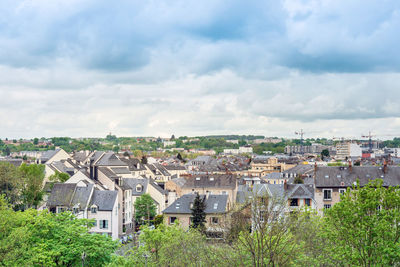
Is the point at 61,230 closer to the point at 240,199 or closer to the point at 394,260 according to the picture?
the point at 394,260

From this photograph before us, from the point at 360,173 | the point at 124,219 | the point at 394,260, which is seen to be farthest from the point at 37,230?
the point at 360,173

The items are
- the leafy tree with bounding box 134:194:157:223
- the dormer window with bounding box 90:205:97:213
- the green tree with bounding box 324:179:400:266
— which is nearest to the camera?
the green tree with bounding box 324:179:400:266

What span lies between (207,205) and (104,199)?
46.4 ft

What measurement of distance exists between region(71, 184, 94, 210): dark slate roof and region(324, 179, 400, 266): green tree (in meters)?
45.2

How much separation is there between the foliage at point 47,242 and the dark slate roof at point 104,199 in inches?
1043

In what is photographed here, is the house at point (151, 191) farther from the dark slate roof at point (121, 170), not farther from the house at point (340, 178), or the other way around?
the house at point (340, 178)

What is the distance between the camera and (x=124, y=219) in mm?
73625

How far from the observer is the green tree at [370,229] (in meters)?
25.0

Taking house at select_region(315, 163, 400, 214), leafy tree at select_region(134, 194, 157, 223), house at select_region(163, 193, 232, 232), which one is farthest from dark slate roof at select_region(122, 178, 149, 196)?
house at select_region(315, 163, 400, 214)

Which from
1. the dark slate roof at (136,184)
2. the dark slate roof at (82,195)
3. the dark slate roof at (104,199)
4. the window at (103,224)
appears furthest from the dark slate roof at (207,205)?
the dark slate roof at (136,184)

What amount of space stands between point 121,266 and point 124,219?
134 ft

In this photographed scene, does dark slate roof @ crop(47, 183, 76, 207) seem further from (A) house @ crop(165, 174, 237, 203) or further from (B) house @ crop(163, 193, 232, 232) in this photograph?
(A) house @ crop(165, 174, 237, 203)

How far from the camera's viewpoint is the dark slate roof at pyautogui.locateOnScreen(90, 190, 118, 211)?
214ft

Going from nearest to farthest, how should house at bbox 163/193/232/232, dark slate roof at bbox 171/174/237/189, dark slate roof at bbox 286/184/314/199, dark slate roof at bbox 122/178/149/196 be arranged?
house at bbox 163/193/232/232
dark slate roof at bbox 286/184/314/199
dark slate roof at bbox 122/178/149/196
dark slate roof at bbox 171/174/237/189
